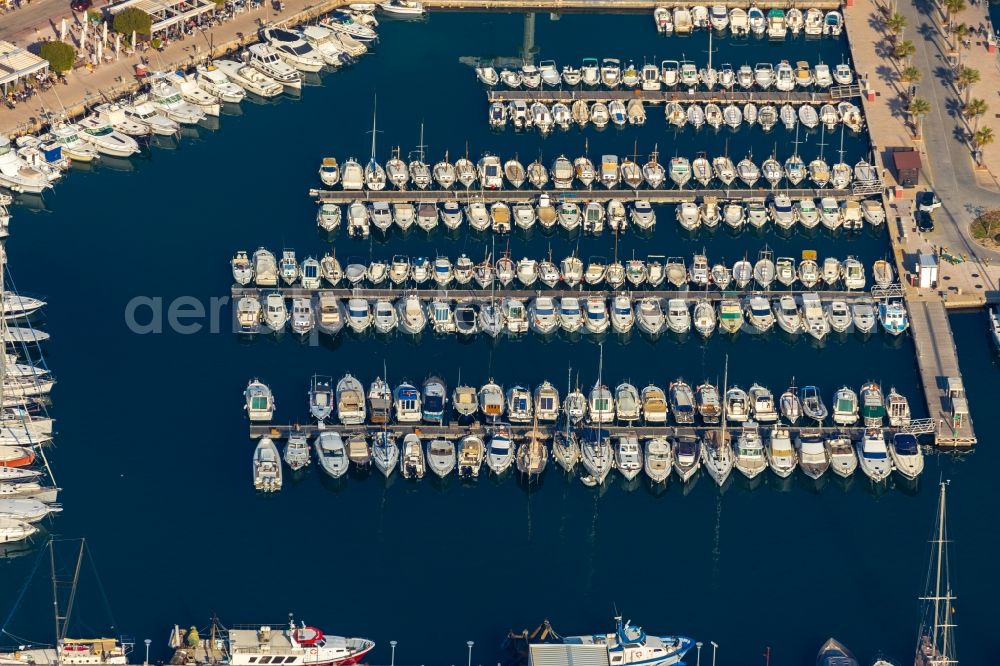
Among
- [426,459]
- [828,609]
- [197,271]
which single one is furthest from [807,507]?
[197,271]

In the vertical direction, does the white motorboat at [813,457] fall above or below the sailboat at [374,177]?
below

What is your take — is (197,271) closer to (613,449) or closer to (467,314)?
(467,314)

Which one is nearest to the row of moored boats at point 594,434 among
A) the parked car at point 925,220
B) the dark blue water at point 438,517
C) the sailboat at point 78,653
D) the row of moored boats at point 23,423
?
the dark blue water at point 438,517

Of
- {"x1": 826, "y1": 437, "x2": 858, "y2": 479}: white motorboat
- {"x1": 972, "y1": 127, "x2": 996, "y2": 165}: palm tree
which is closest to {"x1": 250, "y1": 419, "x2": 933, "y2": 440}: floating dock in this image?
{"x1": 826, "y1": 437, "x2": 858, "y2": 479}: white motorboat

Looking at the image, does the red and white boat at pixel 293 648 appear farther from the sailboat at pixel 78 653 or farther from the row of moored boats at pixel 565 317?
the row of moored boats at pixel 565 317

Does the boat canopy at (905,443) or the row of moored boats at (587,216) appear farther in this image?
the row of moored boats at (587,216)

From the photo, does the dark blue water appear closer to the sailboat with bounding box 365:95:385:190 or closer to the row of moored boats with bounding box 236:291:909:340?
the row of moored boats with bounding box 236:291:909:340
